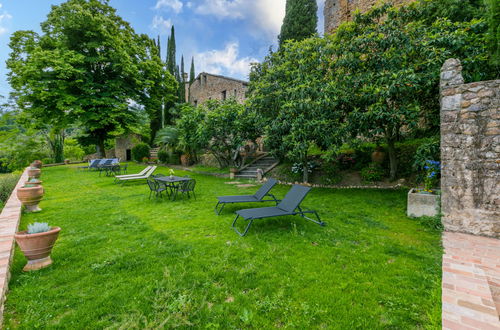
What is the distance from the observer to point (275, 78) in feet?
28.9

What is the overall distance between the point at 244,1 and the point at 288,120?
40.6 feet

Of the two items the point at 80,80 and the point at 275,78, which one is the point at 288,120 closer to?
the point at 275,78

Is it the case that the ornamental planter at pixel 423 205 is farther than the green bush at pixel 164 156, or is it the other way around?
the green bush at pixel 164 156

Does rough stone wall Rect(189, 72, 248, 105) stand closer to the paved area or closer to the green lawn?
the green lawn

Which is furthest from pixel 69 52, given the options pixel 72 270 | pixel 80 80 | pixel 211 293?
pixel 211 293

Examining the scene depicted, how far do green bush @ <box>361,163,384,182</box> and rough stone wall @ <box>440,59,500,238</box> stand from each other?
12.2 feet

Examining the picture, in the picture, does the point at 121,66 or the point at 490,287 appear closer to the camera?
the point at 490,287

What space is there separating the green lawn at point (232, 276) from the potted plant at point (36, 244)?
0.17m

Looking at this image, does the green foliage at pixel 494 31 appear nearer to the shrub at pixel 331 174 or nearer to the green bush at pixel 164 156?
the shrub at pixel 331 174

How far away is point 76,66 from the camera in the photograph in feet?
49.8

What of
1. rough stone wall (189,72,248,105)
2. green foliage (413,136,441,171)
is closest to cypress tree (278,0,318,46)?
rough stone wall (189,72,248,105)

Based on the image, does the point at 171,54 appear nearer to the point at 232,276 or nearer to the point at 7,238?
the point at 7,238

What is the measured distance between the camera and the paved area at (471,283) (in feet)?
6.35

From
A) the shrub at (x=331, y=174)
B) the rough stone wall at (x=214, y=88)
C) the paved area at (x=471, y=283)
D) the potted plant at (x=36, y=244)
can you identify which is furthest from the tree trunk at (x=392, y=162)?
the rough stone wall at (x=214, y=88)
